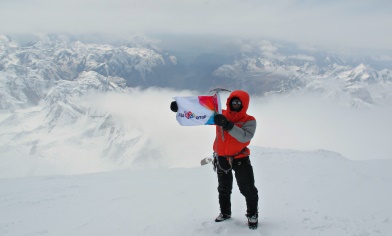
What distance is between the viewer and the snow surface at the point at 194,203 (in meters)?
7.37

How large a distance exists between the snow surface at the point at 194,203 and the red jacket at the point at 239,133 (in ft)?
5.86

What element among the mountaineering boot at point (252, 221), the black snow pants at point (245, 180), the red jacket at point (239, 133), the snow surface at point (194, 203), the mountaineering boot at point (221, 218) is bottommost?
the snow surface at point (194, 203)

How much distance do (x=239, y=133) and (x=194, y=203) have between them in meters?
4.12

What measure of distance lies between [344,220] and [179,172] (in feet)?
31.0

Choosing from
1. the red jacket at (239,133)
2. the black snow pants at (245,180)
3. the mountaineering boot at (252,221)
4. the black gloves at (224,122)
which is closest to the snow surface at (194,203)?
the mountaineering boot at (252,221)

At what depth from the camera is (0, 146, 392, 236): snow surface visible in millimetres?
7371

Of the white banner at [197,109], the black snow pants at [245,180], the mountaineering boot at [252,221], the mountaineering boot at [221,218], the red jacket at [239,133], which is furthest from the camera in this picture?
the mountaineering boot at [221,218]

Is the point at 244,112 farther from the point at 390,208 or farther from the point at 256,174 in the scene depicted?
the point at 256,174

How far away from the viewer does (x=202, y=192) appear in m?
11.0

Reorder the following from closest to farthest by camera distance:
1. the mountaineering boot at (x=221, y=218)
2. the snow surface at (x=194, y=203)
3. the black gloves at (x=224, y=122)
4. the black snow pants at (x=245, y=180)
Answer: the black gloves at (x=224, y=122), the black snow pants at (x=245, y=180), the snow surface at (x=194, y=203), the mountaineering boot at (x=221, y=218)

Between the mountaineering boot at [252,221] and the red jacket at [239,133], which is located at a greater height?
the red jacket at [239,133]

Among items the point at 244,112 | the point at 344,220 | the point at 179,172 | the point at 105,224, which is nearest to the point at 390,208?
the point at 344,220

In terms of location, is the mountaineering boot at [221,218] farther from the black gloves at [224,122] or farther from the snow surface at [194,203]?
the black gloves at [224,122]

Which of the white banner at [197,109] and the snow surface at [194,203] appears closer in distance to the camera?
the white banner at [197,109]
